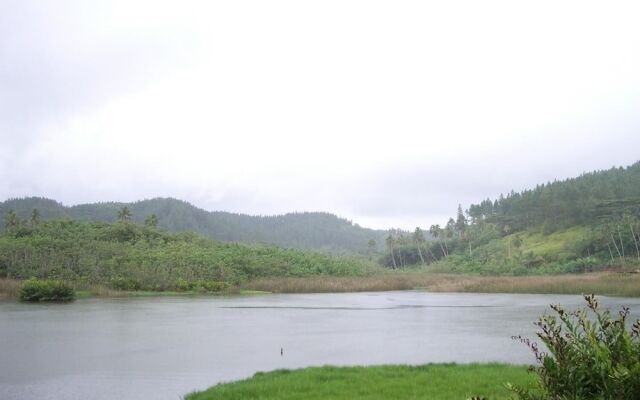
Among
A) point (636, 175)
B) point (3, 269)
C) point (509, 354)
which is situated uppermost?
point (636, 175)

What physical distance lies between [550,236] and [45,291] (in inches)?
4025

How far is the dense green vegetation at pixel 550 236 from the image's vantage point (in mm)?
94188

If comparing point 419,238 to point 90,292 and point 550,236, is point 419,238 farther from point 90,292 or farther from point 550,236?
point 90,292

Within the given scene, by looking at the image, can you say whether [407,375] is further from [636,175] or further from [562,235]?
[636,175]

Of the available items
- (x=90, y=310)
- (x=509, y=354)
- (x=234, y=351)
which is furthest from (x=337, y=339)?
(x=90, y=310)

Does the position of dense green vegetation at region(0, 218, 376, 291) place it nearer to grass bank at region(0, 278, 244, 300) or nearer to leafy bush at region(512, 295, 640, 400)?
grass bank at region(0, 278, 244, 300)

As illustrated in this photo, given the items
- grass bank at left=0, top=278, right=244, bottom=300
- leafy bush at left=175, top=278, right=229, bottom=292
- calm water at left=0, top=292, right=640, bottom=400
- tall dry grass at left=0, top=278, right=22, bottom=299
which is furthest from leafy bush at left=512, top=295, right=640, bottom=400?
leafy bush at left=175, top=278, right=229, bottom=292

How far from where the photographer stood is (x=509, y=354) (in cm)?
1933

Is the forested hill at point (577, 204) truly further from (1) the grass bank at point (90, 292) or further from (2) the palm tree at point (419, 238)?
(1) the grass bank at point (90, 292)

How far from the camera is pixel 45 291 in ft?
164

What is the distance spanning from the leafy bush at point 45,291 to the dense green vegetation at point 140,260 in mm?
13482

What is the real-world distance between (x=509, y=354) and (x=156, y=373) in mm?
11846

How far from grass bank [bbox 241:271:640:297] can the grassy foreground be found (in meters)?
35.0

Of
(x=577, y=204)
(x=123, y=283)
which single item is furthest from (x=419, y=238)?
(x=123, y=283)
